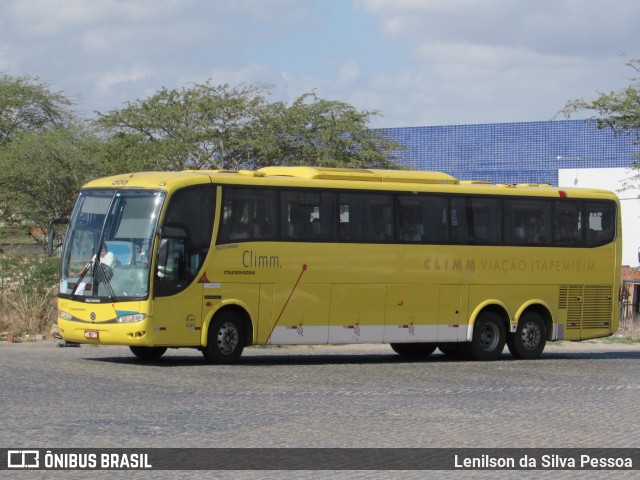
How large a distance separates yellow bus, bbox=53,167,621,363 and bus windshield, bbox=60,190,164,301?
2cm

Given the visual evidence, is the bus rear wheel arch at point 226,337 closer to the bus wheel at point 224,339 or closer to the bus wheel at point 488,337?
the bus wheel at point 224,339

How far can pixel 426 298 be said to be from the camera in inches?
938

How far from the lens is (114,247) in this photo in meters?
20.8

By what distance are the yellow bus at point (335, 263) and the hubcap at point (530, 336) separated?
29 millimetres

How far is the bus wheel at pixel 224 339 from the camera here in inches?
840

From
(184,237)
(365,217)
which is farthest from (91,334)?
(365,217)

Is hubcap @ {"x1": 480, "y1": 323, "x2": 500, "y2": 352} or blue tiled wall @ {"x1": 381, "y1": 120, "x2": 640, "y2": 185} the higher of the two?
blue tiled wall @ {"x1": 381, "y1": 120, "x2": 640, "y2": 185}

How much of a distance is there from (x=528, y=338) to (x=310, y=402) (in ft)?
33.8

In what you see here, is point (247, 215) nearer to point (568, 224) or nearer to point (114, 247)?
point (114, 247)

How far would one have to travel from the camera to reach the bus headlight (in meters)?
20.4

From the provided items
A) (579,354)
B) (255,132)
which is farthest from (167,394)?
(255,132)

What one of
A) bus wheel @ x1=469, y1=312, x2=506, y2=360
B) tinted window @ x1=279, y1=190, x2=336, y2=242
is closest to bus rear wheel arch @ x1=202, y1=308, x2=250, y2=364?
tinted window @ x1=279, y1=190, x2=336, y2=242

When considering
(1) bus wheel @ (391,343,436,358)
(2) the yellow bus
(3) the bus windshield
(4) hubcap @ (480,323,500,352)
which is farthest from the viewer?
(1) bus wheel @ (391,343,436,358)

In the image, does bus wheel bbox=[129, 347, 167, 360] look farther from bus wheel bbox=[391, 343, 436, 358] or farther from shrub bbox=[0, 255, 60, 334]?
shrub bbox=[0, 255, 60, 334]
